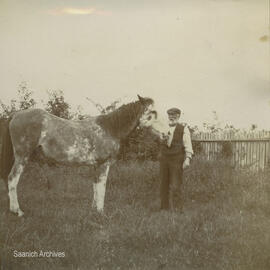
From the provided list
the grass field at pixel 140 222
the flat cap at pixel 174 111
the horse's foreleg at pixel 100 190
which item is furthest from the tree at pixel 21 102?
the flat cap at pixel 174 111

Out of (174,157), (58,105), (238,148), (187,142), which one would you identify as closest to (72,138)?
(58,105)

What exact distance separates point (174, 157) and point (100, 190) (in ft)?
3.21

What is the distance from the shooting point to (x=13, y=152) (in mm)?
4930

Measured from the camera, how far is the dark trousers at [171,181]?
15.8 ft

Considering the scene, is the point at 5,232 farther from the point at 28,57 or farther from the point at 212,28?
the point at 212,28

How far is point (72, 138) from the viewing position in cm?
512

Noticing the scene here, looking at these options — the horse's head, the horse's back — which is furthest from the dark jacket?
the horse's back

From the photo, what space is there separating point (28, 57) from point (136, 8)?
1260mm

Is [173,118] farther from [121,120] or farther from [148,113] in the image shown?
[121,120]

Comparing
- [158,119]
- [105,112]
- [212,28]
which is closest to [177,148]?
[158,119]

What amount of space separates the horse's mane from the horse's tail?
3.70 ft

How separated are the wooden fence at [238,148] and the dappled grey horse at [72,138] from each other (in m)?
0.99

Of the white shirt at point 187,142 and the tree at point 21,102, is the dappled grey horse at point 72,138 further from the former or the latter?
the white shirt at point 187,142

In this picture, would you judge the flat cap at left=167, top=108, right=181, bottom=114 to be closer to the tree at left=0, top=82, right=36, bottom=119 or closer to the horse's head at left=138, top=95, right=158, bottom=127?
the horse's head at left=138, top=95, right=158, bottom=127
